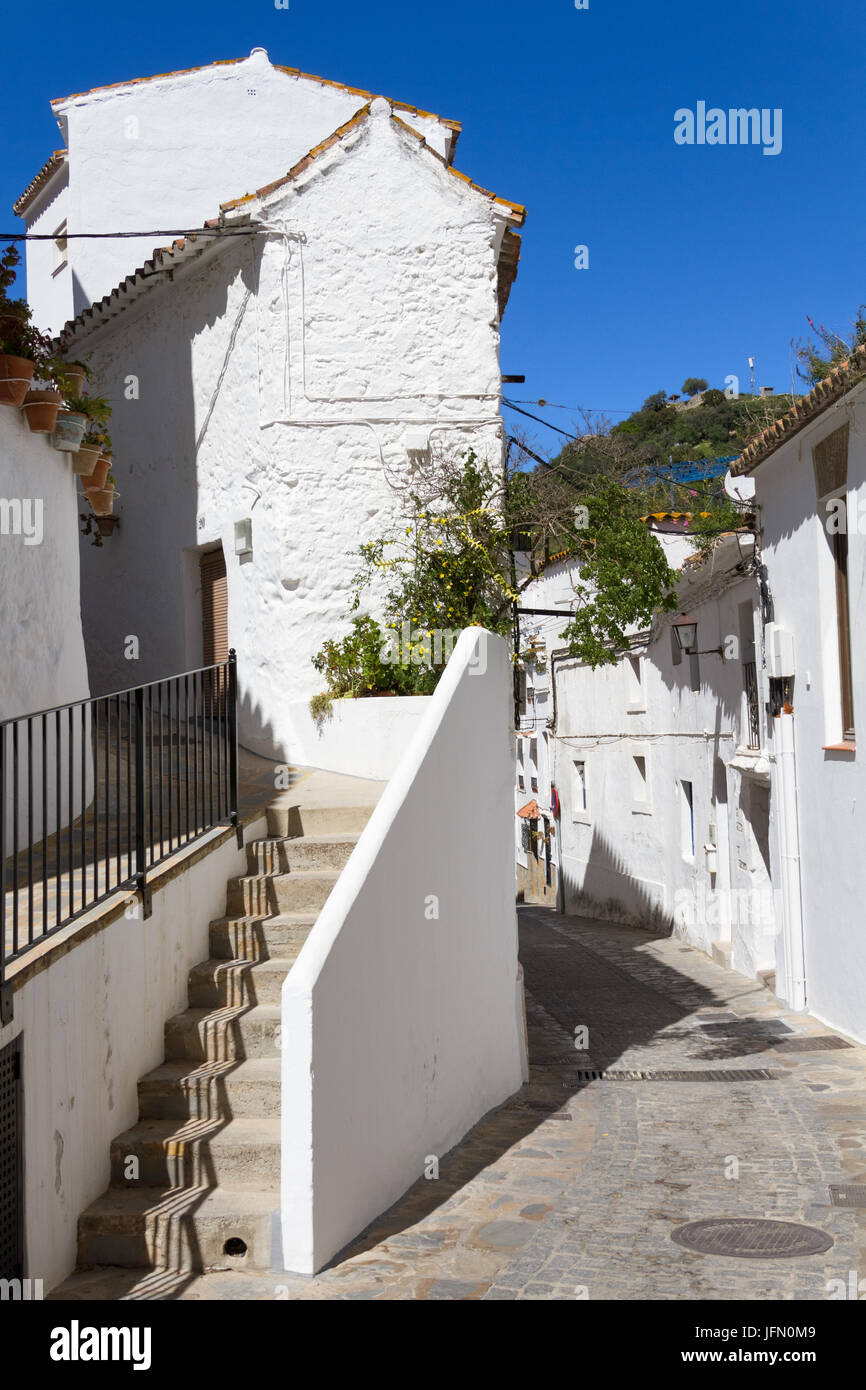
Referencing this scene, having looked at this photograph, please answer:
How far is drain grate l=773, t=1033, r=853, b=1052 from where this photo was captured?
11.1 metres

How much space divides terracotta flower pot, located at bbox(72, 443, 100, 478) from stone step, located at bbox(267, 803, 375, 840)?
283 cm

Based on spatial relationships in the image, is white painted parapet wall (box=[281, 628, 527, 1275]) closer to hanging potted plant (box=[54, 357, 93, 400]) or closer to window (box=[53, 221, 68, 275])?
hanging potted plant (box=[54, 357, 93, 400])

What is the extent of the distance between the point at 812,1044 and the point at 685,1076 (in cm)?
191

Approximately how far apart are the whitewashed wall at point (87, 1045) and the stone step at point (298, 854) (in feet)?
2.83

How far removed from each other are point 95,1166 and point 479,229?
9.74m

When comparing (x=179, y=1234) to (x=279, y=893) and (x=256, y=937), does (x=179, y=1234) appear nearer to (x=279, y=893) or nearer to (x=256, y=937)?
(x=256, y=937)

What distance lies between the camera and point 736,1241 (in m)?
5.80

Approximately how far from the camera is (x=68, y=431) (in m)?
8.35

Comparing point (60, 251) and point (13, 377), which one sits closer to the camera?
point (13, 377)

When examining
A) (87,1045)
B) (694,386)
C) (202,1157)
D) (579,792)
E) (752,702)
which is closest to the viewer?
(87,1045)

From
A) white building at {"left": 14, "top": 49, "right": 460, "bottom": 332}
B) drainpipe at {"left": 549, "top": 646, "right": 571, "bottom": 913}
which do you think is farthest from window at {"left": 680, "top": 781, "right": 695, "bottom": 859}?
white building at {"left": 14, "top": 49, "right": 460, "bottom": 332}

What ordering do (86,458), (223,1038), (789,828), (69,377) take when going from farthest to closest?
(789,828)
(86,458)
(69,377)
(223,1038)

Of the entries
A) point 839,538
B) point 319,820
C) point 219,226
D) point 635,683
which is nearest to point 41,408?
point 319,820

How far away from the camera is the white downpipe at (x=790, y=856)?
1274 cm
